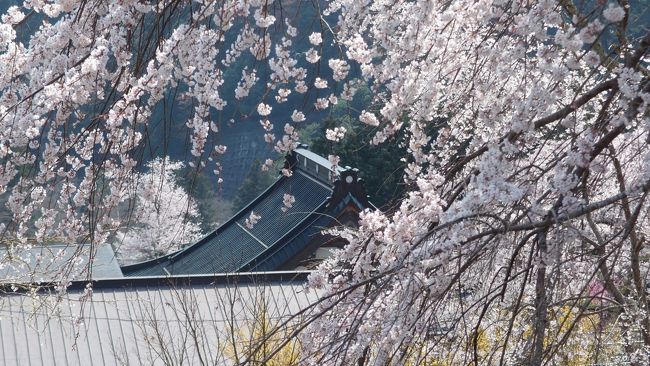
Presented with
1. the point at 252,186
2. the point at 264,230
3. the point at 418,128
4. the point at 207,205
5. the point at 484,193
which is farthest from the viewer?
the point at 252,186

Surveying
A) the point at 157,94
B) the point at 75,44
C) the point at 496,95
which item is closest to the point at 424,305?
the point at 157,94

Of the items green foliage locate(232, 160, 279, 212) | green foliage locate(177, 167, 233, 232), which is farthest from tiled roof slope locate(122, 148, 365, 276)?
green foliage locate(232, 160, 279, 212)

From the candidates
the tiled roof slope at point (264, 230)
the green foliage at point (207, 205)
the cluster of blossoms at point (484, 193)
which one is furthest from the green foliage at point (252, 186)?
the cluster of blossoms at point (484, 193)

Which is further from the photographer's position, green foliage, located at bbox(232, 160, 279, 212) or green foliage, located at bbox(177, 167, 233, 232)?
green foliage, located at bbox(232, 160, 279, 212)

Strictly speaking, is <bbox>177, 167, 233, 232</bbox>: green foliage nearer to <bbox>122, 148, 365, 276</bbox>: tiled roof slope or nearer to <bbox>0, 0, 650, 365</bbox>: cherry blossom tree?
<bbox>122, 148, 365, 276</bbox>: tiled roof slope

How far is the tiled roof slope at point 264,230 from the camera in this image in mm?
12977

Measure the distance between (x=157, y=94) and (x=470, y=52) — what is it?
1305mm

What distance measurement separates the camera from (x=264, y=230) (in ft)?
46.1

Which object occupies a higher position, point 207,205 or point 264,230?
point 207,205

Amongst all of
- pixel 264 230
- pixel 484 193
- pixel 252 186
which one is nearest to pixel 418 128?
pixel 484 193

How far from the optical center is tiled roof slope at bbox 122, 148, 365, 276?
511 inches

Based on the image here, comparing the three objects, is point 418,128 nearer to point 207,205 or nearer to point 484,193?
point 484,193

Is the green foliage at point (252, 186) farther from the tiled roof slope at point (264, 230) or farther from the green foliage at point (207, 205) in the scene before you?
the tiled roof slope at point (264, 230)

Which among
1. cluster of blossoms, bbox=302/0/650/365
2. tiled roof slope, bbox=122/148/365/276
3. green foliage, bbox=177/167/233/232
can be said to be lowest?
cluster of blossoms, bbox=302/0/650/365
